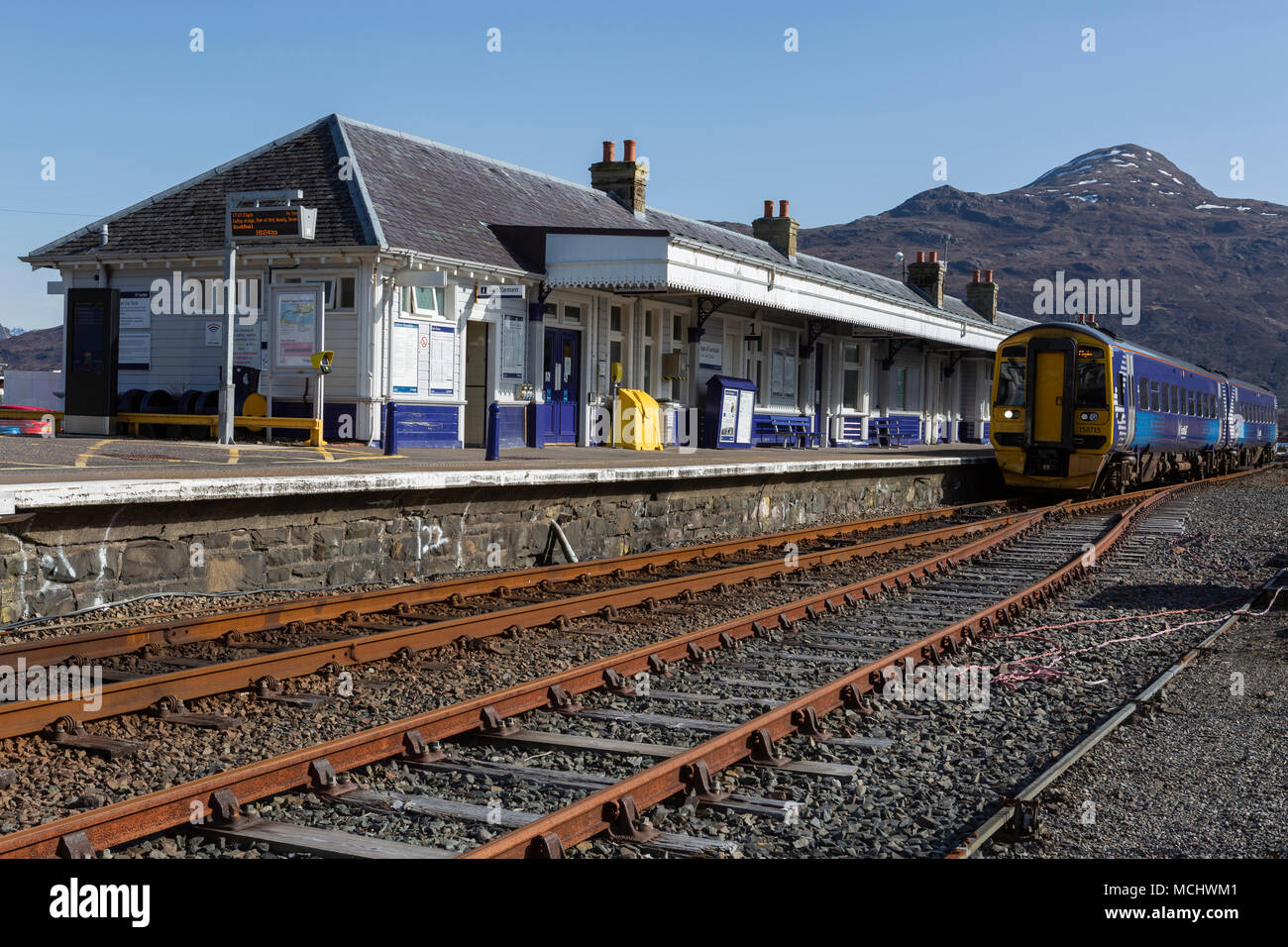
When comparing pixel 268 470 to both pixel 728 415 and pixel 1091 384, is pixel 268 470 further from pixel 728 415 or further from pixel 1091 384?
pixel 1091 384

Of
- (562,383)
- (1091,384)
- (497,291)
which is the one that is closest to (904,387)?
(1091,384)

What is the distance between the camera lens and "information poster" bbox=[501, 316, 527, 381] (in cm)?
2116

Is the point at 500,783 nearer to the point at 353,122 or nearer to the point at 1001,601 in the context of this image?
the point at 1001,601

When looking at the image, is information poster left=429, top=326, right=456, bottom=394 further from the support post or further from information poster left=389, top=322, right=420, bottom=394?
the support post

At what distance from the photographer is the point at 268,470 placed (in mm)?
11547

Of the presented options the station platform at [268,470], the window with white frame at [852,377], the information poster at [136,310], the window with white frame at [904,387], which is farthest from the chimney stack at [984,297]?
the information poster at [136,310]

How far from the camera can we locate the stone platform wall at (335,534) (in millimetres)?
8641

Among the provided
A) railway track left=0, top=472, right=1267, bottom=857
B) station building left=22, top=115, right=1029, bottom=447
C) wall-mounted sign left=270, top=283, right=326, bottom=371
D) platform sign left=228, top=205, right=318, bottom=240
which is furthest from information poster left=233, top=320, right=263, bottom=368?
railway track left=0, top=472, right=1267, bottom=857

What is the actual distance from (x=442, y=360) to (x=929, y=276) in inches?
1123

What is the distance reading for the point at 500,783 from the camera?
5.16 m

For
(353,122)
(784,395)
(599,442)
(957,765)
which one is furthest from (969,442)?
(957,765)

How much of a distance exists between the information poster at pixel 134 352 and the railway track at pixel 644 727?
14.4 meters

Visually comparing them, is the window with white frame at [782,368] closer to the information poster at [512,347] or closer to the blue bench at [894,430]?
the blue bench at [894,430]

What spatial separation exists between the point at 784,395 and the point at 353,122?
13044 mm
